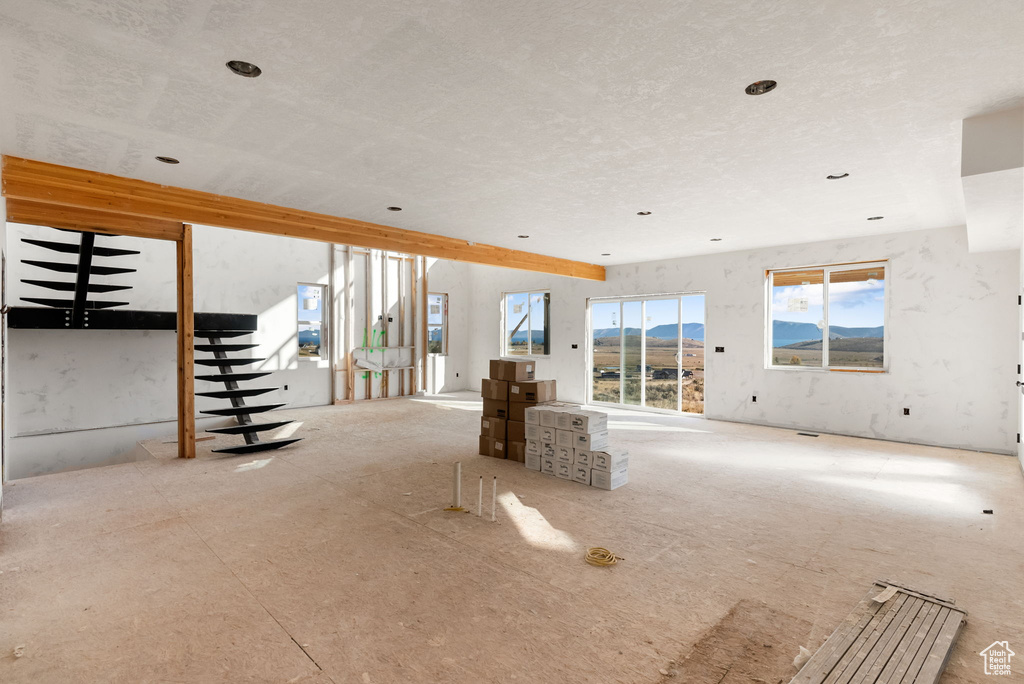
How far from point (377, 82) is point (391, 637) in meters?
2.71

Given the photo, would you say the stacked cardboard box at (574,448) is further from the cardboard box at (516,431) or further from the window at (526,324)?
the window at (526,324)

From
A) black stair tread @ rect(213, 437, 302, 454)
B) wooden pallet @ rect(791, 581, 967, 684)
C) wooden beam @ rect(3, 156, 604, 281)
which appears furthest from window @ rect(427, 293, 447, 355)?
wooden pallet @ rect(791, 581, 967, 684)

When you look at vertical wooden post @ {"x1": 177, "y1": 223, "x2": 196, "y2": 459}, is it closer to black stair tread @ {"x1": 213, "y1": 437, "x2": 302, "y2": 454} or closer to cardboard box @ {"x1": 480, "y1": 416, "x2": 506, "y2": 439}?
black stair tread @ {"x1": 213, "y1": 437, "x2": 302, "y2": 454}

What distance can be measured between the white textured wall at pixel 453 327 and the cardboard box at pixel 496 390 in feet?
19.4

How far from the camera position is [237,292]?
8.31 m

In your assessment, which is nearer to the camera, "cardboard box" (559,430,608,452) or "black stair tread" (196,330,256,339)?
"cardboard box" (559,430,608,452)

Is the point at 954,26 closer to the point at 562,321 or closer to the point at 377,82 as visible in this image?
the point at 377,82

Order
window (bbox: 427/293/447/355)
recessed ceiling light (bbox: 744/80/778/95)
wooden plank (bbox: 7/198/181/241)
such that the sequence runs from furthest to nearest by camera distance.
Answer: window (bbox: 427/293/447/355) < wooden plank (bbox: 7/198/181/241) < recessed ceiling light (bbox: 744/80/778/95)

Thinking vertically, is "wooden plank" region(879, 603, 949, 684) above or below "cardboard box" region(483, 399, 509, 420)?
below

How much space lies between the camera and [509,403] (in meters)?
5.43

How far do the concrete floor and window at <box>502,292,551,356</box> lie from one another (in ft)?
18.8

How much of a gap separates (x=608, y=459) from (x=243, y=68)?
3707mm

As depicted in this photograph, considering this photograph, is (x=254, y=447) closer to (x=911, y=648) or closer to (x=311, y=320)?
(x=311, y=320)

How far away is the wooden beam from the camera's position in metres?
3.91
